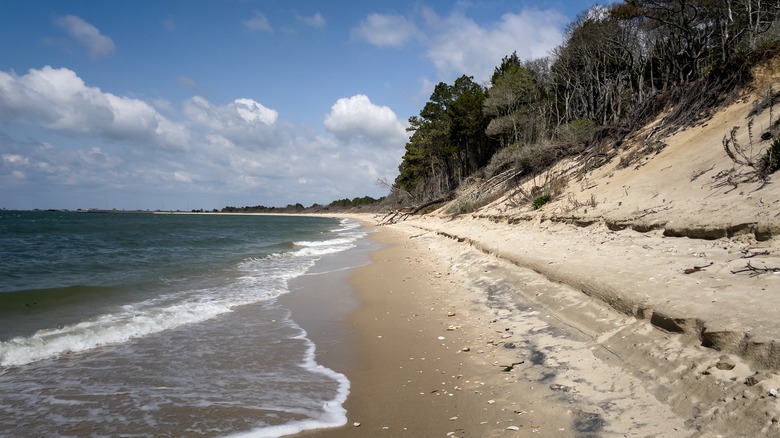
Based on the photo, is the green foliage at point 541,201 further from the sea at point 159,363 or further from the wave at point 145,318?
A: the sea at point 159,363

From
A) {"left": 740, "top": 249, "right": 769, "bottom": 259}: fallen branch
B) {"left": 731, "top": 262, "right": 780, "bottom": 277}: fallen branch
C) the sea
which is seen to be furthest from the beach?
the sea

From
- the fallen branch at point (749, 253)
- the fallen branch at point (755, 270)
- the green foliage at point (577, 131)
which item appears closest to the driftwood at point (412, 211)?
the green foliage at point (577, 131)

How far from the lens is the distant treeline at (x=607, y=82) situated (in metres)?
15.5

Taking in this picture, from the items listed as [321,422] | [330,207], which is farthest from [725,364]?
[330,207]

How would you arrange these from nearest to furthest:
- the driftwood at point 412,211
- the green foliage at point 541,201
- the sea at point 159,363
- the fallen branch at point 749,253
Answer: the sea at point 159,363
the fallen branch at point 749,253
the green foliage at point 541,201
the driftwood at point 412,211

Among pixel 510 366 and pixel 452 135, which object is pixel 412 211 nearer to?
pixel 452 135

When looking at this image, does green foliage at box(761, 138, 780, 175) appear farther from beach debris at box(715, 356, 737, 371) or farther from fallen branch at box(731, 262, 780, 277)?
beach debris at box(715, 356, 737, 371)

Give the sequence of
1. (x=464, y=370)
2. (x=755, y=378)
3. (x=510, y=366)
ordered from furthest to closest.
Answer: (x=464, y=370) → (x=510, y=366) → (x=755, y=378)

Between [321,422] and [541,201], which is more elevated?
[541,201]

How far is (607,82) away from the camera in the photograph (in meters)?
25.2

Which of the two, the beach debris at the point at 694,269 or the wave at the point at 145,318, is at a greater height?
the beach debris at the point at 694,269

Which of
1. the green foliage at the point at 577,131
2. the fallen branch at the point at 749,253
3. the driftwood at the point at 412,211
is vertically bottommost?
the fallen branch at the point at 749,253

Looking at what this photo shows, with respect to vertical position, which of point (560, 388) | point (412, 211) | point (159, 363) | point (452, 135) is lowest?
point (159, 363)

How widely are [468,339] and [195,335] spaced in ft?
13.0
